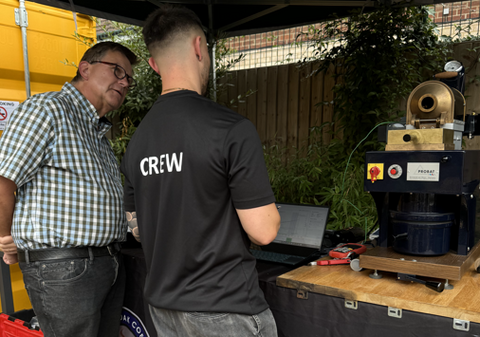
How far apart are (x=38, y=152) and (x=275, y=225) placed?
877 mm

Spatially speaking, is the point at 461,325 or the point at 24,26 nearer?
the point at 461,325

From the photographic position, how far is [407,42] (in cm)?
358

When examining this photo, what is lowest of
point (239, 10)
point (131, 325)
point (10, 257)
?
point (131, 325)

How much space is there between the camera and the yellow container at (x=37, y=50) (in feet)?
8.03

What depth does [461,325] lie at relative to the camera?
1.04 metres

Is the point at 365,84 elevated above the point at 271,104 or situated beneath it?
elevated above

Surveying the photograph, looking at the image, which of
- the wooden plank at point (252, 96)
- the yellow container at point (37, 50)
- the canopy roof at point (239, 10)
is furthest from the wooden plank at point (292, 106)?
the yellow container at point (37, 50)

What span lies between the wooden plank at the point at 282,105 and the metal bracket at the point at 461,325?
3612mm

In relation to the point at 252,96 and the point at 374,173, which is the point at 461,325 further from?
the point at 252,96

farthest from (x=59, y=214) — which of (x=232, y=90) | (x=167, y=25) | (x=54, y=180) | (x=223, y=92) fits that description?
(x=232, y=90)

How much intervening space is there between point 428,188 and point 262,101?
3.70 metres

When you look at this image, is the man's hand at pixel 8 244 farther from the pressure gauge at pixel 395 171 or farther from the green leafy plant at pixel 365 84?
the green leafy plant at pixel 365 84

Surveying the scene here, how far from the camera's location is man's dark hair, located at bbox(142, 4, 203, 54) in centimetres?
111

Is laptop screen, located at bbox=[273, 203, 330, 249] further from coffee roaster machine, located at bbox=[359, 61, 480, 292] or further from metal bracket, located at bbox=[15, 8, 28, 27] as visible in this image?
metal bracket, located at bbox=[15, 8, 28, 27]
